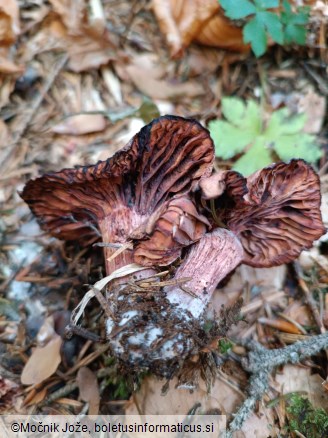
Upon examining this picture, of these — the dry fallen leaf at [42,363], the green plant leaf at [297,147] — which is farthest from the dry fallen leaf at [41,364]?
Result: the green plant leaf at [297,147]

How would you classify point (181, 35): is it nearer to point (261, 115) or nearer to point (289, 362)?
point (261, 115)

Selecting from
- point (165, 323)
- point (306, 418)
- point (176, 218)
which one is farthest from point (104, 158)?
point (306, 418)

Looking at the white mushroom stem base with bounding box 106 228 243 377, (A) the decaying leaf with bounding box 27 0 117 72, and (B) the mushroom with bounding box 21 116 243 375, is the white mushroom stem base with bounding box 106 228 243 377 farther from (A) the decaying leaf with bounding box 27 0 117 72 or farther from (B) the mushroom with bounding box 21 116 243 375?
(A) the decaying leaf with bounding box 27 0 117 72

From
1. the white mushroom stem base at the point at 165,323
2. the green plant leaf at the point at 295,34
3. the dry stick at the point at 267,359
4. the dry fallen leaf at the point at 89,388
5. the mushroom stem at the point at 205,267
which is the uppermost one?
the green plant leaf at the point at 295,34

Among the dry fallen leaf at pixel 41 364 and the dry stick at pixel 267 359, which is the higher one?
the dry stick at pixel 267 359

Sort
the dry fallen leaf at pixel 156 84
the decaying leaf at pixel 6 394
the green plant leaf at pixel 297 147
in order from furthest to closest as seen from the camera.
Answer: the dry fallen leaf at pixel 156 84
the green plant leaf at pixel 297 147
the decaying leaf at pixel 6 394

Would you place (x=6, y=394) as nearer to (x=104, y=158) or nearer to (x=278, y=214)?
(x=104, y=158)

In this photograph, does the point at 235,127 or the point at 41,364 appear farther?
the point at 235,127

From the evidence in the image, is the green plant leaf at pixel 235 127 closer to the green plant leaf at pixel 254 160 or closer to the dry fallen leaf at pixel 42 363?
the green plant leaf at pixel 254 160
